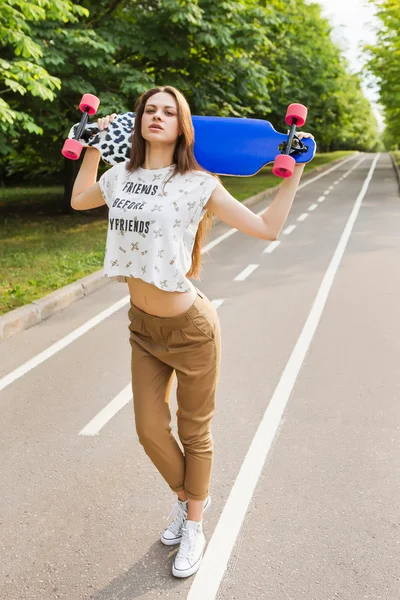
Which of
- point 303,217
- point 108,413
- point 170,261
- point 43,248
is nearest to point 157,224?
point 170,261

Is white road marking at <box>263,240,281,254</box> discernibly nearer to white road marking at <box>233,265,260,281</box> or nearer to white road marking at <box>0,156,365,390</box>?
white road marking at <box>233,265,260,281</box>

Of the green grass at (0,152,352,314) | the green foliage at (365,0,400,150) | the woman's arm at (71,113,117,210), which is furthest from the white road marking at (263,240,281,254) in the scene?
the green foliage at (365,0,400,150)

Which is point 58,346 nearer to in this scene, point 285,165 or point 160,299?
point 160,299

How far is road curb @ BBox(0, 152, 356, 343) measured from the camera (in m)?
6.80

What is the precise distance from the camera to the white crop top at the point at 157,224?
259 cm

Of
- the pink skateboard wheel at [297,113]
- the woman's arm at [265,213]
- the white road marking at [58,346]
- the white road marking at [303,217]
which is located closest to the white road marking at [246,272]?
the white road marking at [58,346]

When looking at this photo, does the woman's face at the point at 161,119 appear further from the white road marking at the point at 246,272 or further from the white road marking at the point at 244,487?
the white road marking at the point at 246,272

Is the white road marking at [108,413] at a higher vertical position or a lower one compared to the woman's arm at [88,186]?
lower

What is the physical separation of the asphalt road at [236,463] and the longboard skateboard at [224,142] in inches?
71.9

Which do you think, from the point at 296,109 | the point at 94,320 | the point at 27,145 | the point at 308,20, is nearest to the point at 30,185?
Answer: the point at 27,145

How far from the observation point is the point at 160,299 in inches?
107

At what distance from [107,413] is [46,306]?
122 inches

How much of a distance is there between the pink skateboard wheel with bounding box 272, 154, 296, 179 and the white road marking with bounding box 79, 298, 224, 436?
8.66 feet

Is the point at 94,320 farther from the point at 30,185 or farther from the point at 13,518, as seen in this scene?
the point at 30,185
